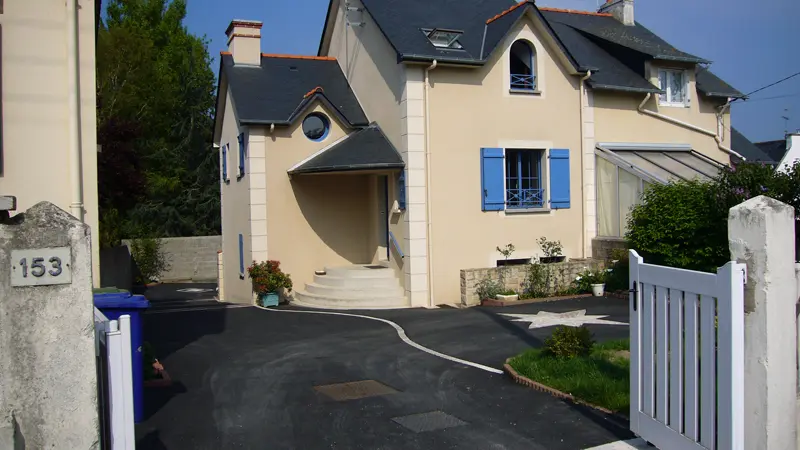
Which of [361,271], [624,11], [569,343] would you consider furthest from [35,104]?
[624,11]

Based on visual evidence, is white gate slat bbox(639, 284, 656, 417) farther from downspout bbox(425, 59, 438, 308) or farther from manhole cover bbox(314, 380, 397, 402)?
downspout bbox(425, 59, 438, 308)

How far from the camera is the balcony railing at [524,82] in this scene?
704 inches

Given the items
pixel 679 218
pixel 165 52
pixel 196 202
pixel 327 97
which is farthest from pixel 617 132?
pixel 165 52

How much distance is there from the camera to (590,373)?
8305 mm

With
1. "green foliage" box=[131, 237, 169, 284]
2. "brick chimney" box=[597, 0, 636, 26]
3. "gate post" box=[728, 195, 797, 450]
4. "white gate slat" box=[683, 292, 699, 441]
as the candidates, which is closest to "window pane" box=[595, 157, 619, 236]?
"brick chimney" box=[597, 0, 636, 26]

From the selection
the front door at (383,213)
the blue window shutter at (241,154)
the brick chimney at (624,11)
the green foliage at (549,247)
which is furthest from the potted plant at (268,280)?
the brick chimney at (624,11)

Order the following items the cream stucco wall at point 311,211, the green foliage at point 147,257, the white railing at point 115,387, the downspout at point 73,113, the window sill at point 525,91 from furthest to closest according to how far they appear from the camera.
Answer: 1. the green foliage at point 147,257
2. the cream stucco wall at point 311,211
3. the window sill at point 525,91
4. the downspout at point 73,113
5. the white railing at point 115,387

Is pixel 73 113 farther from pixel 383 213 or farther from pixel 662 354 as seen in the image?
pixel 383 213

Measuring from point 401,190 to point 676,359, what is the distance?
1153 centimetres

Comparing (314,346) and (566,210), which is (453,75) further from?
(314,346)

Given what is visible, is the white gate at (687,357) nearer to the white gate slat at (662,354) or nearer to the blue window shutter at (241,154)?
the white gate slat at (662,354)

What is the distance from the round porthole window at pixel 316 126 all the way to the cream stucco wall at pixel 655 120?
713 cm

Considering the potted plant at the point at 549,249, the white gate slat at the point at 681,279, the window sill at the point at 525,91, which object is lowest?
the potted plant at the point at 549,249

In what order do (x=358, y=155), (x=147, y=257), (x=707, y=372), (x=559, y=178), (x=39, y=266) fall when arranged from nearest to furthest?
1. (x=39, y=266)
2. (x=707, y=372)
3. (x=358, y=155)
4. (x=559, y=178)
5. (x=147, y=257)
